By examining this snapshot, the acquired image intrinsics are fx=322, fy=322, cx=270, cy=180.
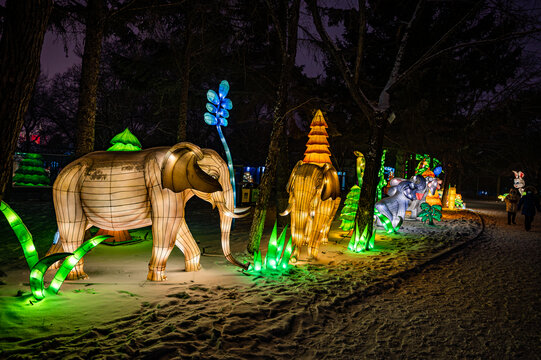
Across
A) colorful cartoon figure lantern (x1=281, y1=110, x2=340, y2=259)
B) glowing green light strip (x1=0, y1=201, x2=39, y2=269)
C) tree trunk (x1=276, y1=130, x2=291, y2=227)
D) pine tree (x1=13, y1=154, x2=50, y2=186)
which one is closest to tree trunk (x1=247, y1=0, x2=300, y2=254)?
colorful cartoon figure lantern (x1=281, y1=110, x2=340, y2=259)

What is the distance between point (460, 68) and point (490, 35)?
6.29ft

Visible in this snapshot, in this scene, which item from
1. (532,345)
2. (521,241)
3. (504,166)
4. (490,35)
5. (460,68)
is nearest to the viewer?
(532,345)

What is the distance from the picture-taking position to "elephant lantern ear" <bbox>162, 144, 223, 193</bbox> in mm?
4368

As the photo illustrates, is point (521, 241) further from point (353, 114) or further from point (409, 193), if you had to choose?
point (353, 114)

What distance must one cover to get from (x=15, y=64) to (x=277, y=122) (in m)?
4.63

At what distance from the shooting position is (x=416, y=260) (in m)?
6.84

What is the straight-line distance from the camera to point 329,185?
21.0 ft

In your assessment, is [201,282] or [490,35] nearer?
[201,282]

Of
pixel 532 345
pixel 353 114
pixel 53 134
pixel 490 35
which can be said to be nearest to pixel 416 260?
pixel 532 345

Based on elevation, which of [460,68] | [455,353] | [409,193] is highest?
[460,68]

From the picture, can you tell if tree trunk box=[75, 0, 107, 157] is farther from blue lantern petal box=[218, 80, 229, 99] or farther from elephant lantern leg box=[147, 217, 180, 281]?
elephant lantern leg box=[147, 217, 180, 281]

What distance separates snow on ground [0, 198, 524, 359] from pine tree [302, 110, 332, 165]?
2.60 m

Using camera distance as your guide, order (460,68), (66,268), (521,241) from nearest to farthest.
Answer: (66,268) → (521,241) → (460,68)

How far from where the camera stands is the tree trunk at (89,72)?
6430 mm
